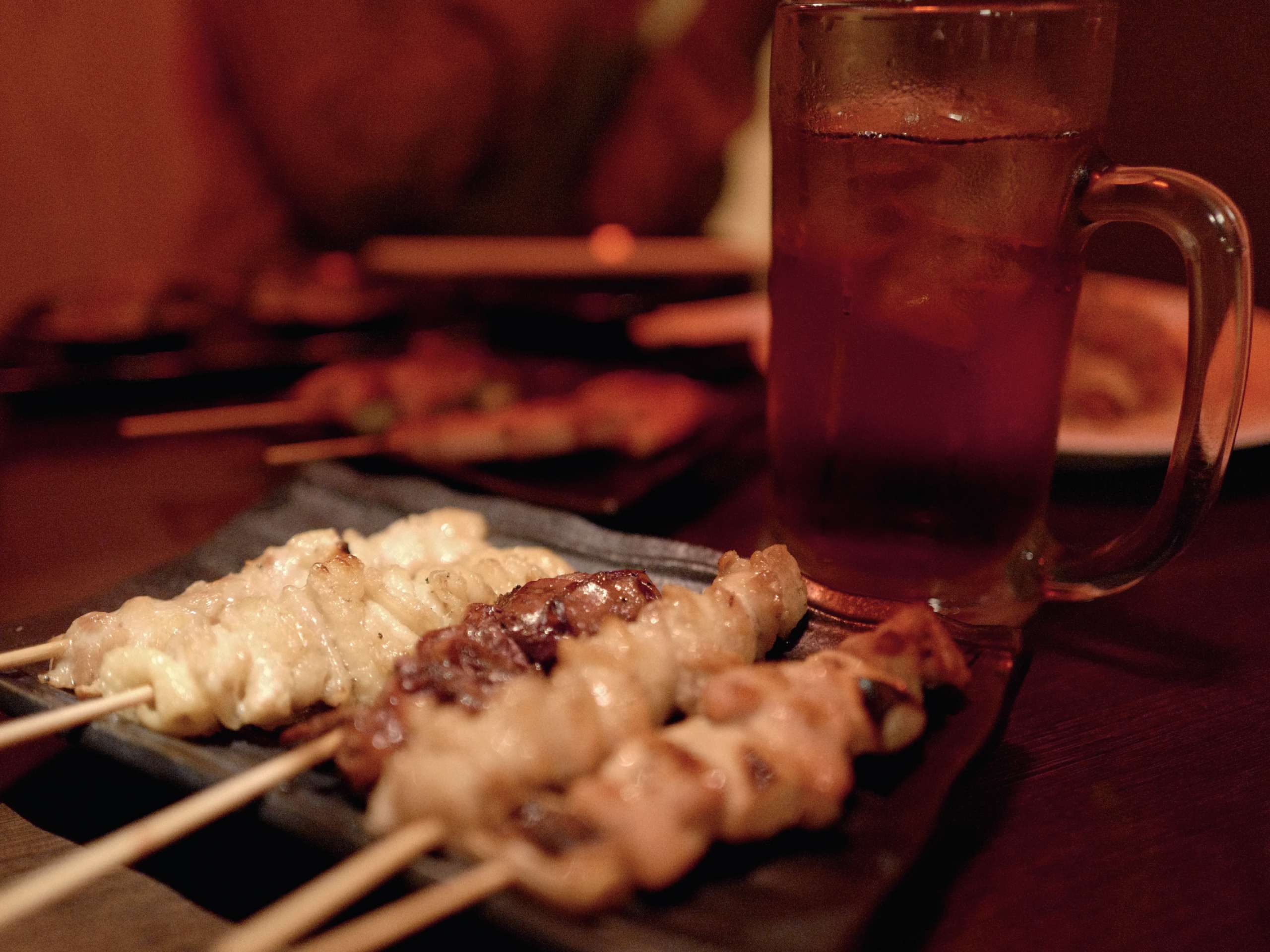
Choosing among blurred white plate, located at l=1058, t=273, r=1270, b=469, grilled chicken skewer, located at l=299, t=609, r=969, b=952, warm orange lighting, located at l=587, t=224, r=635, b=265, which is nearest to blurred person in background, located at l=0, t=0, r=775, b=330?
warm orange lighting, located at l=587, t=224, r=635, b=265

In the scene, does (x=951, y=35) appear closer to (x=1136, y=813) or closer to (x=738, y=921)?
(x=1136, y=813)

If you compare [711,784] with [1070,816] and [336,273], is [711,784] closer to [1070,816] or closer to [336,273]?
[1070,816]

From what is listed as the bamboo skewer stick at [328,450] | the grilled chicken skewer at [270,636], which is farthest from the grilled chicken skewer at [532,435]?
the grilled chicken skewer at [270,636]

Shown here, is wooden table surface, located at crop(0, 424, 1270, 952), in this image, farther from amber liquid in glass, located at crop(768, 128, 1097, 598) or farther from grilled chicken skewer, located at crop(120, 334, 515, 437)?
grilled chicken skewer, located at crop(120, 334, 515, 437)

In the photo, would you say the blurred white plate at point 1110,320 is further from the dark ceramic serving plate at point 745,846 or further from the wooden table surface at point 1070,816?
the dark ceramic serving plate at point 745,846

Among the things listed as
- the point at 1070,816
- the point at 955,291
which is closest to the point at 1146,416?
the point at 955,291

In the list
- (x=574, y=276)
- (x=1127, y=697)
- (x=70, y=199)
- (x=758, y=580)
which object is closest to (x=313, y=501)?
A: (x=758, y=580)
